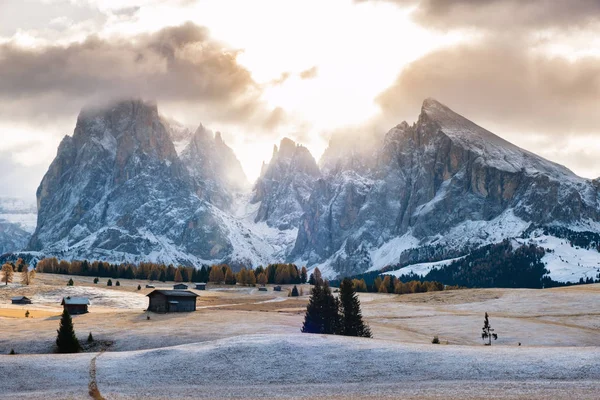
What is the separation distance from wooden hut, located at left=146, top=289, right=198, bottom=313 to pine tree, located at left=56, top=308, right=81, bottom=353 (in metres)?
44.3

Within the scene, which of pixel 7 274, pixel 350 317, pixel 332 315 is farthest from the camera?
pixel 7 274

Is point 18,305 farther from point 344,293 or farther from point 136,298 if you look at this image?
point 344,293

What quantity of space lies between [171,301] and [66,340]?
153 ft

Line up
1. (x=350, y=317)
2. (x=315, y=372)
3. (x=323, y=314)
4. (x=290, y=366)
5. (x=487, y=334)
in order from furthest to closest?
1. (x=487, y=334)
2. (x=323, y=314)
3. (x=350, y=317)
4. (x=290, y=366)
5. (x=315, y=372)

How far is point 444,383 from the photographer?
49312 millimetres

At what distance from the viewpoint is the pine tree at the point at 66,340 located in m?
78.0

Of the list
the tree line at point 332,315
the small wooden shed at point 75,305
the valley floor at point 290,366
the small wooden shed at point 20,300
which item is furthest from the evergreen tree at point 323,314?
the small wooden shed at point 20,300

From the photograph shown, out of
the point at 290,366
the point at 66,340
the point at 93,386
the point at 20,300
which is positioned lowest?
the point at 93,386

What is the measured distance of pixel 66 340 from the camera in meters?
78.2

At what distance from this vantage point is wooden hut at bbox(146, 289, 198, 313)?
124250mm

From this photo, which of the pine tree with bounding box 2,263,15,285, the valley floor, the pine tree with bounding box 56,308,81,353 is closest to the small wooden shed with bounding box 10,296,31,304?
the pine tree with bounding box 2,263,15,285

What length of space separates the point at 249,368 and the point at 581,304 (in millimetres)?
87909

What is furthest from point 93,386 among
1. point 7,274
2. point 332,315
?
point 7,274

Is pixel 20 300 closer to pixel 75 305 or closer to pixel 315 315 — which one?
pixel 75 305
